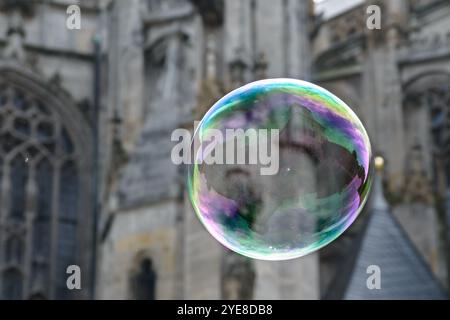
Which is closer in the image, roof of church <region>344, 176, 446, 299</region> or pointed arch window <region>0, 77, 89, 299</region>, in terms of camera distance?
roof of church <region>344, 176, 446, 299</region>

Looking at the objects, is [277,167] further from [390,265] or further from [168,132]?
[168,132]

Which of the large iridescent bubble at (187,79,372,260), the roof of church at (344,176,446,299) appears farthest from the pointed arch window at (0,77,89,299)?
the large iridescent bubble at (187,79,372,260)

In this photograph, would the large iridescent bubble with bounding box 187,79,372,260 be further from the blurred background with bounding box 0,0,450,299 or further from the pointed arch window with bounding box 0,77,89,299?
the pointed arch window with bounding box 0,77,89,299

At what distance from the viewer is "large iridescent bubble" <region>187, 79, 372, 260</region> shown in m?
11.5

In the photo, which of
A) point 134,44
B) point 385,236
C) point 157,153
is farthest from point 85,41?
point 385,236

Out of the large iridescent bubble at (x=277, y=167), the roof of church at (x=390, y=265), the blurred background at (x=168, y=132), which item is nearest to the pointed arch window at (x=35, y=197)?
the blurred background at (x=168, y=132)

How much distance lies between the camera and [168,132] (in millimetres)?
23281

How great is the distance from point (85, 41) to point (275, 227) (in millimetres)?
14917

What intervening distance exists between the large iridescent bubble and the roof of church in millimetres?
8401

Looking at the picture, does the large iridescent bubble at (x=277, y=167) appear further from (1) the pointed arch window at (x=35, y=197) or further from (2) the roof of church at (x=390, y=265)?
(1) the pointed arch window at (x=35, y=197)

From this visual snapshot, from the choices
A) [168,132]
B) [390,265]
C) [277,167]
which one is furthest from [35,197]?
[277,167]

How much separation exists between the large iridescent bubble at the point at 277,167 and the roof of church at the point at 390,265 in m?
8.40

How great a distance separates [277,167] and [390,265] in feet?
32.8
